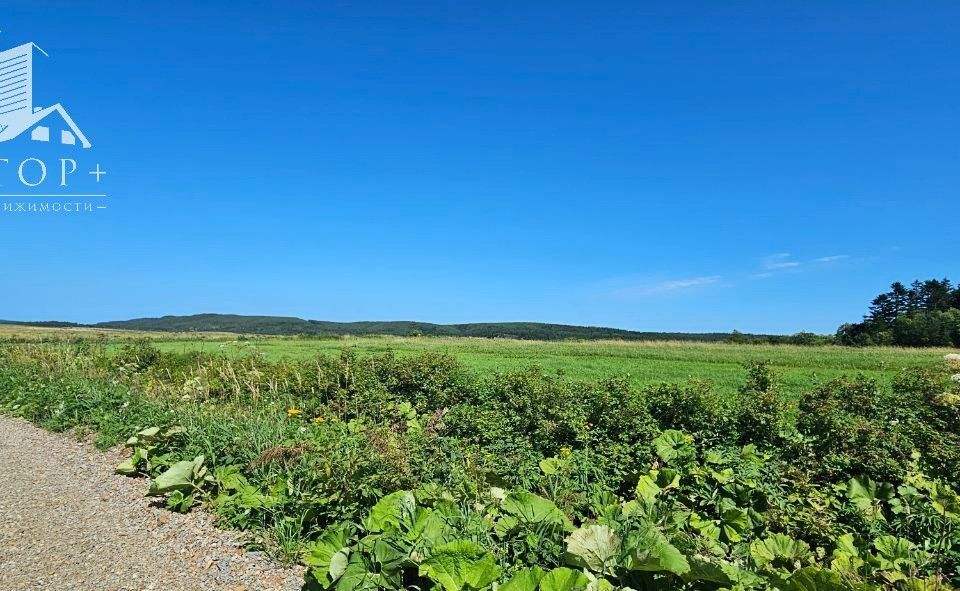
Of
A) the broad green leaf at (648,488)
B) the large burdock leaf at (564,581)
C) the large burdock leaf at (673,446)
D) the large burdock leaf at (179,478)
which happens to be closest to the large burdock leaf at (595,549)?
the large burdock leaf at (564,581)

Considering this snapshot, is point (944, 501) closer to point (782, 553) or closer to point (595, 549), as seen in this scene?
point (782, 553)

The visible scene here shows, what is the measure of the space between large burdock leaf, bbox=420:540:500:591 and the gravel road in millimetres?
1440

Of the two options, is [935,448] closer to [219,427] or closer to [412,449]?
[412,449]

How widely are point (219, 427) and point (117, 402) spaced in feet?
11.6

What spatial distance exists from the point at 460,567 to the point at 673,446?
3916mm

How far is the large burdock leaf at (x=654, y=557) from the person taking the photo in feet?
8.70

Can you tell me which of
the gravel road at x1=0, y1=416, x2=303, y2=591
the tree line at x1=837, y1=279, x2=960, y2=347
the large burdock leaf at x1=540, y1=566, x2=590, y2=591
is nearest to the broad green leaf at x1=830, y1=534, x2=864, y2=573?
the large burdock leaf at x1=540, y1=566, x2=590, y2=591

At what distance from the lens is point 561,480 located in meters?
5.34

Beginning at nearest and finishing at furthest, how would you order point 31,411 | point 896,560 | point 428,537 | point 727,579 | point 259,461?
point 727,579, point 428,537, point 896,560, point 259,461, point 31,411

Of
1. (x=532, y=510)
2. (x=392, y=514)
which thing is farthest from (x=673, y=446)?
(x=392, y=514)

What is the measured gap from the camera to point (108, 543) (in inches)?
165

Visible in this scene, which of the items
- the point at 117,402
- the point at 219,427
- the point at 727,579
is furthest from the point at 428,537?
the point at 117,402

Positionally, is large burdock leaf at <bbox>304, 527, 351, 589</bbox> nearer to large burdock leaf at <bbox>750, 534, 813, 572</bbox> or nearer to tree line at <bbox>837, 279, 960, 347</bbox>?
large burdock leaf at <bbox>750, 534, 813, 572</bbox>

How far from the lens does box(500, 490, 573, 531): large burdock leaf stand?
11.3 feet
